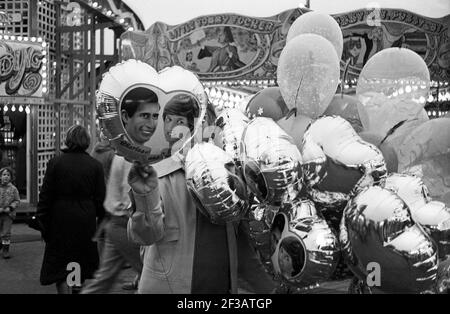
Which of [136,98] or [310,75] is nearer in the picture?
[136,98]

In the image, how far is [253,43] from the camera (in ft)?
26.9

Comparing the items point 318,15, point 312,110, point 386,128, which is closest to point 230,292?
point 312,110

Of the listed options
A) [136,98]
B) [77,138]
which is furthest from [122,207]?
[136,98]

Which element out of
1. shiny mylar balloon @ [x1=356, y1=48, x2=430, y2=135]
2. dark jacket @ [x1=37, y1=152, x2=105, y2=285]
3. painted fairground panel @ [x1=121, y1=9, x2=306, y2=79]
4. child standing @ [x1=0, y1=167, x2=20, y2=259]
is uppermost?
painted fairground panel @ [x1=121, y1=9, x2=306, y2=79]

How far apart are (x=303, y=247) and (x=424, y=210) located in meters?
0.39

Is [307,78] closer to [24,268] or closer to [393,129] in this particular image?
[393,129]

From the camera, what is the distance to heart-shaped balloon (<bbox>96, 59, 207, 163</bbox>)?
1473 mm

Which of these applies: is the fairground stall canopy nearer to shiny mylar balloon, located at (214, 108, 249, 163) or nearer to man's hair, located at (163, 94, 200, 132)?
shiny mylar balloon, located at (214, 108, 249, 163)

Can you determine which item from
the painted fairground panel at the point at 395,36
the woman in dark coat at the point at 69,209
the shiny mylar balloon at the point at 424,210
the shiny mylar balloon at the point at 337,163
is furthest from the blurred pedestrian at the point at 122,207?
the painted fairground panel at the point at 395,36

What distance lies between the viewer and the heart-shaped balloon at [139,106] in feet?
4.83

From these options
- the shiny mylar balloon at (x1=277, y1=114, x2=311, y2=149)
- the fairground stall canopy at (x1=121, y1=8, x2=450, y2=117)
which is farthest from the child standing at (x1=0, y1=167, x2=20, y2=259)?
the shiny mylar balloon at (x1=277, y1=114, x2=311, y2=149)

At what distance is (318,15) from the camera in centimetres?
239

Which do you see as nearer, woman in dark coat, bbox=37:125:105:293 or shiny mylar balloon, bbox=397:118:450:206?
shiny mylar balloon, bbox=397:118:450:206
